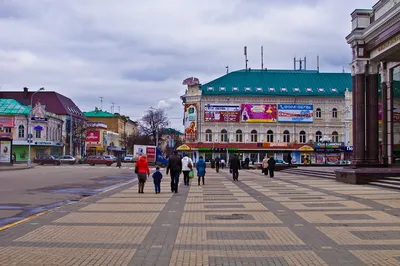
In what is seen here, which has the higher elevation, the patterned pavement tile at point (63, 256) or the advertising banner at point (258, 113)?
the advertising banner at point (258, 113)

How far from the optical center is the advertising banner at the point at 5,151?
51.7 metres

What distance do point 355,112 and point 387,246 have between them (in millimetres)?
19902

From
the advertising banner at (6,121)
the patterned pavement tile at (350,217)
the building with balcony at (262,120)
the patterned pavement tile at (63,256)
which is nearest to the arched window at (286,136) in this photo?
the building with balcony at (262,120)

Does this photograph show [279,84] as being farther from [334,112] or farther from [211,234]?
[211,234]

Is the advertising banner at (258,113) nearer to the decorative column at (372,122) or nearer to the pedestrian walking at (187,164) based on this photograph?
the decorative column at (372,122)

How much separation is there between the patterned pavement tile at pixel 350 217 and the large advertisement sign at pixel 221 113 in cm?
6821

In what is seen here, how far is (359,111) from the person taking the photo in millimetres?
26828

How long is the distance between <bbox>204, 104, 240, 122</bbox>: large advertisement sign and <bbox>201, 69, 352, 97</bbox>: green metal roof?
2311mm

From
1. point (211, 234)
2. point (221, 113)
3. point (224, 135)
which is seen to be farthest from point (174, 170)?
point (224, 135)

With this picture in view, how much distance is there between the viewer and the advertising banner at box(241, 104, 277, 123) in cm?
8125

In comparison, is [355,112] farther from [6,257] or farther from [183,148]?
[183,148]

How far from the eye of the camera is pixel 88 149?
110312 millimetres

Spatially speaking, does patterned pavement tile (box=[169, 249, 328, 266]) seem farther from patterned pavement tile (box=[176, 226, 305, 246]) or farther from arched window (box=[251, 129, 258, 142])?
arched window (box=[251, 129, 258, 142])

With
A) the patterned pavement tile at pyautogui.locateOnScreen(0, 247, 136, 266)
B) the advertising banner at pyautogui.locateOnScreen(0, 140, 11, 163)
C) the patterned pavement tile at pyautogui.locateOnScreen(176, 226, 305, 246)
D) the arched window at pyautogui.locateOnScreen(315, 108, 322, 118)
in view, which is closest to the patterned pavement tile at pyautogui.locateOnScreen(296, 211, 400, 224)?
the patterned pavement tile at pyautogui.locateOnScreen(176, 226, 305, 246)
